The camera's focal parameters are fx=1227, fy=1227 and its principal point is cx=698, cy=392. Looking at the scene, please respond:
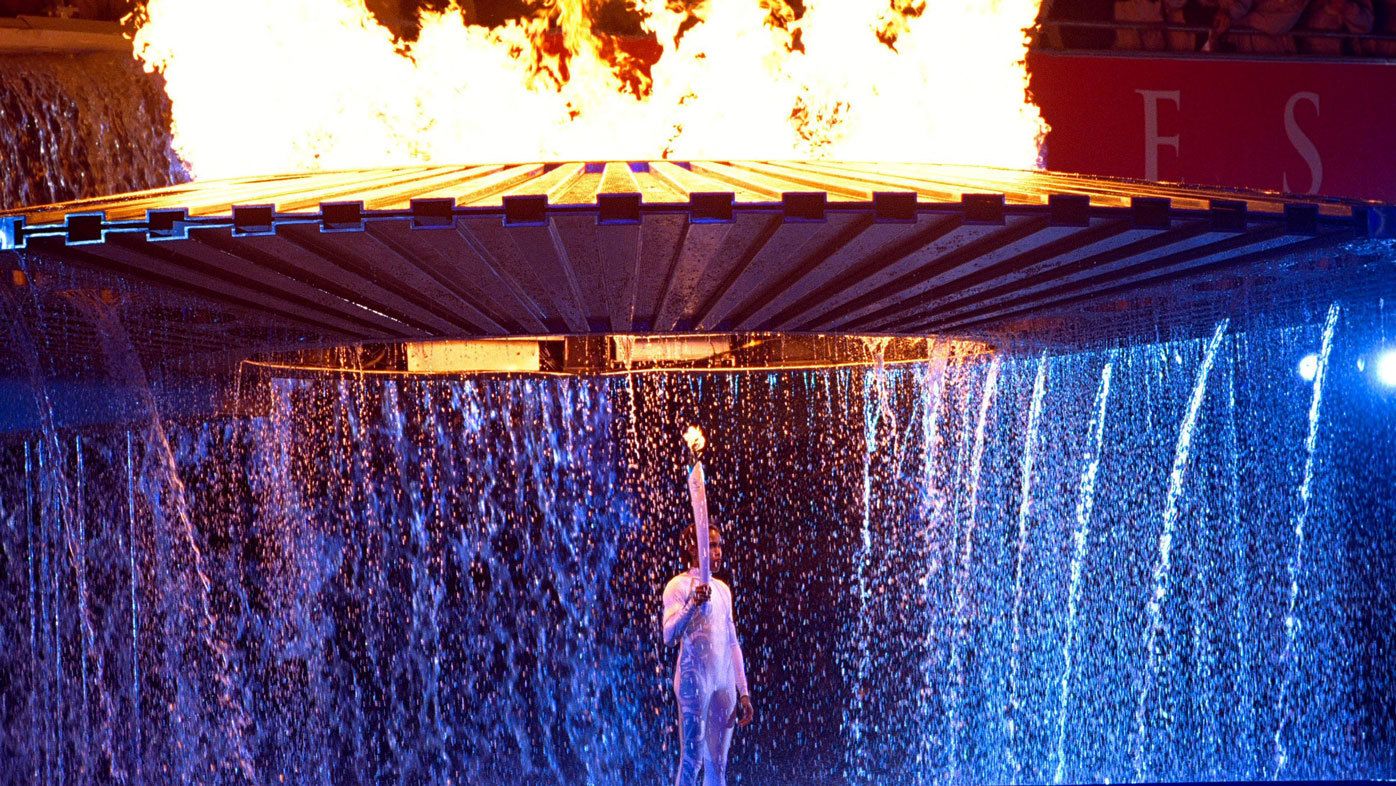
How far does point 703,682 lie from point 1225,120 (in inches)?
229

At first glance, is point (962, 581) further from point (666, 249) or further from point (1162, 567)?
point (666, 249)

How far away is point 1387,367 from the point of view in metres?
9.41

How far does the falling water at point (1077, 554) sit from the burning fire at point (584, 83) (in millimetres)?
3249

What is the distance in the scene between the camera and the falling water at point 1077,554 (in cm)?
1027

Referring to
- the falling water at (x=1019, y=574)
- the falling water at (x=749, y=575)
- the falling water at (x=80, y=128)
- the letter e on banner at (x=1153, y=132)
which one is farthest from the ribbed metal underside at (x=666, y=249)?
the falling water at (x=1019, y=574)

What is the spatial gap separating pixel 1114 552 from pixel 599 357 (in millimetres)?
5304

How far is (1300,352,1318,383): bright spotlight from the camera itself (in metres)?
9.66

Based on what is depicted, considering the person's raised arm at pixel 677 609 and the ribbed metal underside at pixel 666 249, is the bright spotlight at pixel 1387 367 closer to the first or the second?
the ribbed metal underside at pixel 666 249

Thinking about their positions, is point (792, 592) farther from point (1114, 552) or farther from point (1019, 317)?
point (1019, 317)

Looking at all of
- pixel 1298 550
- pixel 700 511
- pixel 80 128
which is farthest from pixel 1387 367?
pixel 80 128

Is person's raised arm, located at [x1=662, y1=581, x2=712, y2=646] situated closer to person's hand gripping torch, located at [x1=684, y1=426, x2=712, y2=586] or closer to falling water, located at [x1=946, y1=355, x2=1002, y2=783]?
person's hand gripping torch, located at [x1=684, y1=426, x2=712, y2=586]

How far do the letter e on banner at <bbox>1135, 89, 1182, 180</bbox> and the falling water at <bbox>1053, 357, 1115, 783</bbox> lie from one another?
79.1 inches


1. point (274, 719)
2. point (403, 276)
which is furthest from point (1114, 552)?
point (403, 276)

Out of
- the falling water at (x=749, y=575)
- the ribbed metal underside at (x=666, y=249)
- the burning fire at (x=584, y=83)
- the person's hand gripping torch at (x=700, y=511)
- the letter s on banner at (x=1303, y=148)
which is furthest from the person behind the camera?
the falling water at (x=749, y=575)
